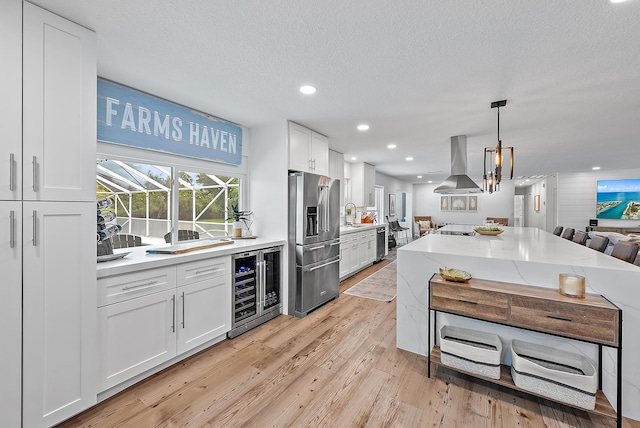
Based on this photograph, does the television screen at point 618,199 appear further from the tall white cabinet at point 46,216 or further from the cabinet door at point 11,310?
the cabinet door at point 11,310

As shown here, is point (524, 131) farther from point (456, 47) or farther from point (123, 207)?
point (123, 207)

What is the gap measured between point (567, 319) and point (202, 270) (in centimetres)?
265

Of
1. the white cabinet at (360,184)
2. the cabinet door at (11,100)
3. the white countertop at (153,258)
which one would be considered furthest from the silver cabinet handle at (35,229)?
the white cabinet at (360,184)

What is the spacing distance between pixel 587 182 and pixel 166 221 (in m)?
10.4

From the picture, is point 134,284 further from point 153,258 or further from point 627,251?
point 627,251

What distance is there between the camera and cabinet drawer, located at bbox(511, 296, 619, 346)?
5.17 ft

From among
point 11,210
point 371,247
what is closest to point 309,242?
point 11,210

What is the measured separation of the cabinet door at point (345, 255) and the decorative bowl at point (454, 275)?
2.64 m

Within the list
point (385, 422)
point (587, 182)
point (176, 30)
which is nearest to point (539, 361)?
point (385, 422)

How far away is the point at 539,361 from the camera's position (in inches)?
72.1

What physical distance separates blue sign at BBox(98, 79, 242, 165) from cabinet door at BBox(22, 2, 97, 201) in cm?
68

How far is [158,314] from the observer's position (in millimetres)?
2139

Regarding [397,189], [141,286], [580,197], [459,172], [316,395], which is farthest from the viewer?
[397,189]

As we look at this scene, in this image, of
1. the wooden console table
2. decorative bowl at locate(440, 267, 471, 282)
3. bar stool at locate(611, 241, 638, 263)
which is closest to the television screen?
bar stool at locate(611, 241, 638, 263)
